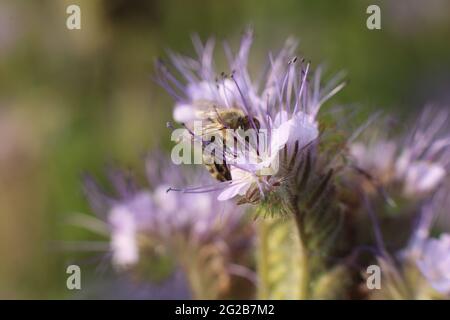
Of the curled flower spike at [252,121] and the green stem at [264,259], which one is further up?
the curled flower spike at [252,121]

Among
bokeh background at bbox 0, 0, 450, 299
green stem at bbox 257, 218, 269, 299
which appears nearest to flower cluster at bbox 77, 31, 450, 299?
green stem at bbox 257, 218, 269, 299

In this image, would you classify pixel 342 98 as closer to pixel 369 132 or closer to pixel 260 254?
pixel 369 132

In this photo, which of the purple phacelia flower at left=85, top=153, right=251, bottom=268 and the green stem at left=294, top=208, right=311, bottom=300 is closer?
the green stem at left=294, top=208, right=311, bottom=300

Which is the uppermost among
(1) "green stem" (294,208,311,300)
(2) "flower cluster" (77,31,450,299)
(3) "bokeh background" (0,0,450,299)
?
(3) "bokeh background" (0,0,450,299)

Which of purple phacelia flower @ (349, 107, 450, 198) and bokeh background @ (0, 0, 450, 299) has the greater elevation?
bokeh background @ (0, 0, 450, 299)

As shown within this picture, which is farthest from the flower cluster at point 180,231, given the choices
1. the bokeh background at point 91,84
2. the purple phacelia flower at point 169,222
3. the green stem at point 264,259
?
the bokeh background at point 91,84

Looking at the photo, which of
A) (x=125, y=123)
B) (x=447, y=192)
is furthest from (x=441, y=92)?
(x=447, y=192)

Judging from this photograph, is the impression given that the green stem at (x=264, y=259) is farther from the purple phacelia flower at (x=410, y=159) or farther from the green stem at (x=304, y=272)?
the purple phacelia flower at (x=410, y=159)

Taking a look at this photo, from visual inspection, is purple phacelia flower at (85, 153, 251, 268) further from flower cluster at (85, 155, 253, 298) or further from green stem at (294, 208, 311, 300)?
green stem at (294, 208, 311, 300)

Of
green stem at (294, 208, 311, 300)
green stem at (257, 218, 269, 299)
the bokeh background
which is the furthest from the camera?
the bokeh background
